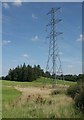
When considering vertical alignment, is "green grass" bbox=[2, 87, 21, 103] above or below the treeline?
below

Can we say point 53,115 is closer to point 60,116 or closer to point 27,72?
point 60,116

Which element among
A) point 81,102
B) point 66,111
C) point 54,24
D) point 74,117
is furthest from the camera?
point 54,24

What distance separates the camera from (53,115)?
13.3m

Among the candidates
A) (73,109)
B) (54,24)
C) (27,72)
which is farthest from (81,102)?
(27,72)

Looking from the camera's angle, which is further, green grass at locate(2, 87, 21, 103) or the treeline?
the treeline

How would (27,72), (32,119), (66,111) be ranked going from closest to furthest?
(32,119), (66,111), (27,72)

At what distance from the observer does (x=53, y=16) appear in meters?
43.7

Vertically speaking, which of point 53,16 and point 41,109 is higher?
point 53,16

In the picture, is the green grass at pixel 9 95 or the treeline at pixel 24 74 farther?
the treeline at pixel 24 74

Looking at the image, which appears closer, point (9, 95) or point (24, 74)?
point (9, 95)

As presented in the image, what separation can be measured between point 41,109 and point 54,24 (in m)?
28.9

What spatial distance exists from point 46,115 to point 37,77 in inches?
3958

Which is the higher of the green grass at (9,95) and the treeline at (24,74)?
the treeline at (24,74)

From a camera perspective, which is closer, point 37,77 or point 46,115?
point 46,115
